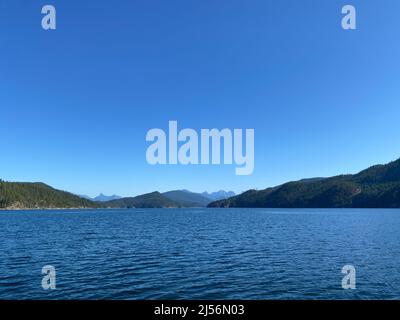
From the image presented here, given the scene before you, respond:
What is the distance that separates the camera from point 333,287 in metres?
35.9

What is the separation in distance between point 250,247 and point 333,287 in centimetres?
3096

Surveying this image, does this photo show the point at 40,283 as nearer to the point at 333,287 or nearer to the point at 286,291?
the point at 286,291

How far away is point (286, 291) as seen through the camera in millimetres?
34250

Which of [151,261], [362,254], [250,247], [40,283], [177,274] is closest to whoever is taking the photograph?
[40,283]

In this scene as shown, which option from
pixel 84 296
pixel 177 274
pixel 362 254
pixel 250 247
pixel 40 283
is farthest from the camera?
pixel 250 247
